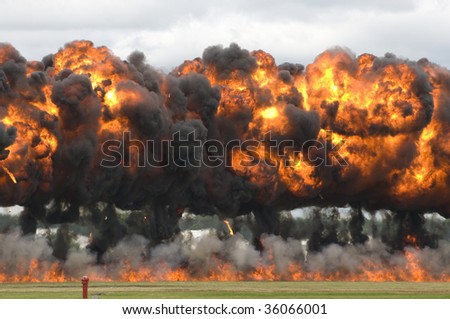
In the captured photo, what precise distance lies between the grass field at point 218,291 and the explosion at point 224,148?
1413 cm

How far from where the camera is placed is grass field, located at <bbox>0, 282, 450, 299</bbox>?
8619 cm

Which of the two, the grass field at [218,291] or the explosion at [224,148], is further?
the explosion at [224,148]

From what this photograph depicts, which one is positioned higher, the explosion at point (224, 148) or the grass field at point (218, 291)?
the explosion at point (224, 148)

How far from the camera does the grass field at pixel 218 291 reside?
86188mm

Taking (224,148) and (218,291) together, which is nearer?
(218,291)

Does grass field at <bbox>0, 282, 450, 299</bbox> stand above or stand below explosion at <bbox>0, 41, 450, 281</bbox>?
below

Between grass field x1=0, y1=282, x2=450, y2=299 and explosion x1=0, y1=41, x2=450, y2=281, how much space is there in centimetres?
1413

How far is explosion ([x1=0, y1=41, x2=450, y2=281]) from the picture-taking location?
113m

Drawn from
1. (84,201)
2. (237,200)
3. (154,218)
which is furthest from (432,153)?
(84,201)

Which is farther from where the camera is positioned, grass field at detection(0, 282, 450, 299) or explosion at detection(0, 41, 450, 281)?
explosion at detection(0, 41, 450, 281)

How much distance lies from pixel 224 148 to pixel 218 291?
124 ft

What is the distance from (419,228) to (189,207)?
2828 centimetres

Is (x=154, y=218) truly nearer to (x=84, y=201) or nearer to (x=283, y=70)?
(x=84, y=201)

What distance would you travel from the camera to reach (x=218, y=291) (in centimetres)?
9200
